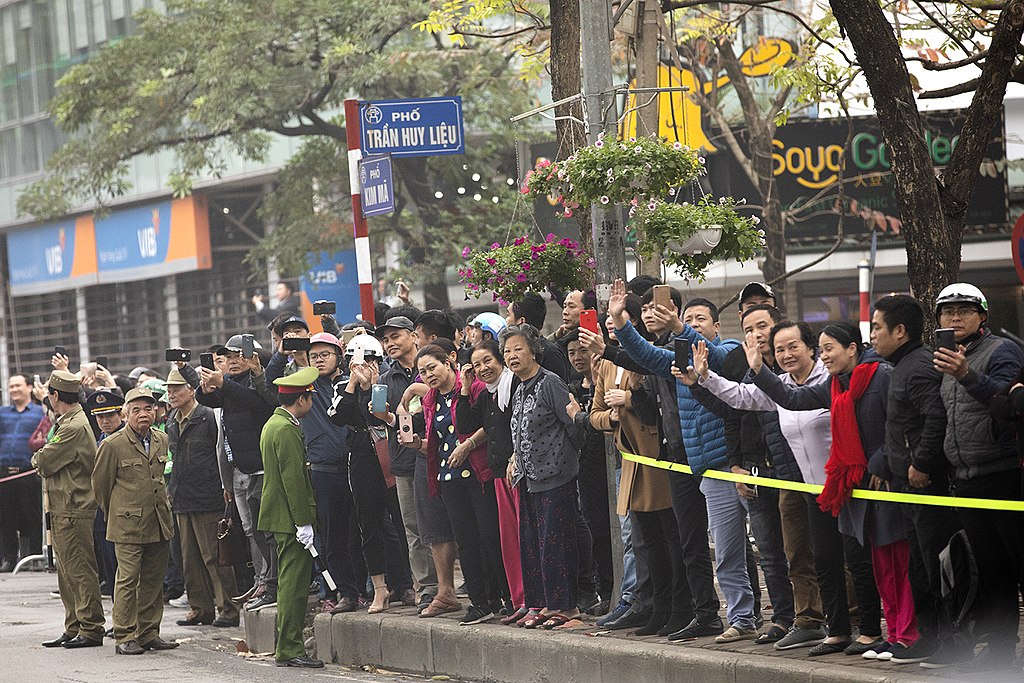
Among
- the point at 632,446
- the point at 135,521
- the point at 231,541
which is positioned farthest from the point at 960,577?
the point at 231,541

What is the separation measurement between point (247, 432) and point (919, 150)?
566 cm

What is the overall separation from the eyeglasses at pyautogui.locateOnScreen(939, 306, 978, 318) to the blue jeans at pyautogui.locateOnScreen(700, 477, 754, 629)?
1805mm

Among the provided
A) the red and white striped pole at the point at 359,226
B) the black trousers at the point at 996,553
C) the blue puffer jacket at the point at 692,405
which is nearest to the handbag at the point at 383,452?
the red and white striped pole at the point at 359,226

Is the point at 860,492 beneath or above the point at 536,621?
above

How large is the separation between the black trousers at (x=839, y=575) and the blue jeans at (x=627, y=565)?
1618 millimetres

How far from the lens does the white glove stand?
10.4 m

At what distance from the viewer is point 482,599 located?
10000mm

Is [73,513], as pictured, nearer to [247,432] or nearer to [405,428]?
[247,432]

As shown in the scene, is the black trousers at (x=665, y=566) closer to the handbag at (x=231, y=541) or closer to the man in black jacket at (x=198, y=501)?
the handbag at (x=231, y=541)

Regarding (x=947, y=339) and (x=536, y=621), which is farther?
(x=536, y=621)

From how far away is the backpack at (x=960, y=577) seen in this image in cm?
727

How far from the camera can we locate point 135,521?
37.0ft

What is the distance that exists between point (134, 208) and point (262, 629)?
23.6 metres

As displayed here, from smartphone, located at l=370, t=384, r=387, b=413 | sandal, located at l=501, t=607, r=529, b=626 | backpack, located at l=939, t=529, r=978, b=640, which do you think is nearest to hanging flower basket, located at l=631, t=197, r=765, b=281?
smartphone, located at l=370, t=384, r=387, b=413
